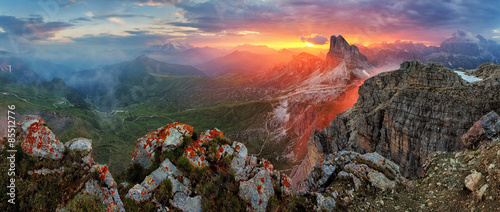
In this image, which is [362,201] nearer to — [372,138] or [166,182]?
[166,182]

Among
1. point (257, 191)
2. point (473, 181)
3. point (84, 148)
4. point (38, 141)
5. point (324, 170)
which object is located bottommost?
point (324, 170)

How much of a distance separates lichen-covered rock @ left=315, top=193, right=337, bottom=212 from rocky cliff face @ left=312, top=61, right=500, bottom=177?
150ft

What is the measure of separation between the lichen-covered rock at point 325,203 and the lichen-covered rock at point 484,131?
15181mm

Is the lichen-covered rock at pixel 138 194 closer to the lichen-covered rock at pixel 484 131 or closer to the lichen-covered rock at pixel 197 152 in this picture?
the lichen-covered rock at pixel 197 152

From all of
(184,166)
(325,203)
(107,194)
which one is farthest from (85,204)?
(325,203)

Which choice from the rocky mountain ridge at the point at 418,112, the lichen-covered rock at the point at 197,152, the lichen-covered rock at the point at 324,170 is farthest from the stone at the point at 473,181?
the rocky mountain ridge at the point at 418,112

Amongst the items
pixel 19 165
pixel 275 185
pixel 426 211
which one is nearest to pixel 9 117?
pixel 19 165

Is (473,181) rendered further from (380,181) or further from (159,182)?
(159,182)

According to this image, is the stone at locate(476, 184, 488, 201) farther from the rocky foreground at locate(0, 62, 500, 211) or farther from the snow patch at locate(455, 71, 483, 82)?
the snow patch at locate(455, 71, 483, 82)

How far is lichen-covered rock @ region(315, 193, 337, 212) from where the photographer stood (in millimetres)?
17641

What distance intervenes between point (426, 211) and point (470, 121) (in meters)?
43.5

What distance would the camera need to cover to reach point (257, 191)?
1709cm

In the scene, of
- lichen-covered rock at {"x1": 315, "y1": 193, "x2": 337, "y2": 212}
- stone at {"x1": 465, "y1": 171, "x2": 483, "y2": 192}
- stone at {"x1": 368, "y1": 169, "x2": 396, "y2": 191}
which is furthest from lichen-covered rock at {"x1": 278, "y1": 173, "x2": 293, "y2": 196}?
stone at {"x1": 465, "y1": 171, "x2": 483, "y2": 192}

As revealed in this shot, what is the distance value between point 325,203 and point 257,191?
18.4 ft
